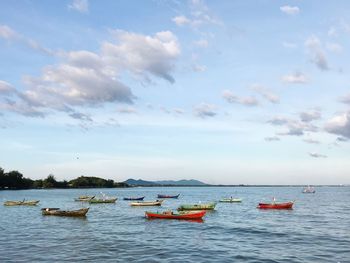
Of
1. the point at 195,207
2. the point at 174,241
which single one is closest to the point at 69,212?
the point at 195,207

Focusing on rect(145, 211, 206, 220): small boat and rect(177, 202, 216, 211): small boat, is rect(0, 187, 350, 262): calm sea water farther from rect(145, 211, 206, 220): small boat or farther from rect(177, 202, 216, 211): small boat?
rect(177, 202, 216, 211): small boat

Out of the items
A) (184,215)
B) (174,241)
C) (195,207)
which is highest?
(195,207)

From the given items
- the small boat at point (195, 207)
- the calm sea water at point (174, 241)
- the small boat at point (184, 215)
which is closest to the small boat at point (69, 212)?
the calm sea water at point (174, 241)

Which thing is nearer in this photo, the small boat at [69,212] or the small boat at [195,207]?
the small boat at [69,212]

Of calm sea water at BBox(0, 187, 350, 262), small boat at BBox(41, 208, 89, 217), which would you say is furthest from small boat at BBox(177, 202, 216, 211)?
small boat at BBox(41, 208, 89, 217)

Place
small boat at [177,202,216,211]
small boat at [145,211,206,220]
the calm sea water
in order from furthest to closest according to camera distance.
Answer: small boat at [177,202,216,211] < small boat at [145,211,206,220] < the calm sea water

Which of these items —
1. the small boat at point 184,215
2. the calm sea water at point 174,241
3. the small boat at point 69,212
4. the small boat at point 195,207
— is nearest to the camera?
the calm sea water at point 174,241

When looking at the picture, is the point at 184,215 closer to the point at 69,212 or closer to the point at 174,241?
the point at 174,241

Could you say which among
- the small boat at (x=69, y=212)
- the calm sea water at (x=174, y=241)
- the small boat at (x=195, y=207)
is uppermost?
the small boat at (x=195, y=207)

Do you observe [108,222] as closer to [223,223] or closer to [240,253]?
[223,223]

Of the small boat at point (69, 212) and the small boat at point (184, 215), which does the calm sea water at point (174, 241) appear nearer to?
the small boat at point (184, 215)

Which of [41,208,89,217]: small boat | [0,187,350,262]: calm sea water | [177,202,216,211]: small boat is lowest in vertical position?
[0,187,350,262]: calm sea water

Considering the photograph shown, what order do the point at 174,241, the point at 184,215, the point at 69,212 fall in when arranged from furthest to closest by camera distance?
the point at 69,212, the point at 184,215, the point at 174,241

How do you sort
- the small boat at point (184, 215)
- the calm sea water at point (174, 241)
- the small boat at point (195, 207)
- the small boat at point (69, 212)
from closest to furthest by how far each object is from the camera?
the calm sea water at point (174, 241)
the small boat at point (184, 215)
the small boat at point (69, 212)
the small boat at point (195, 207)
